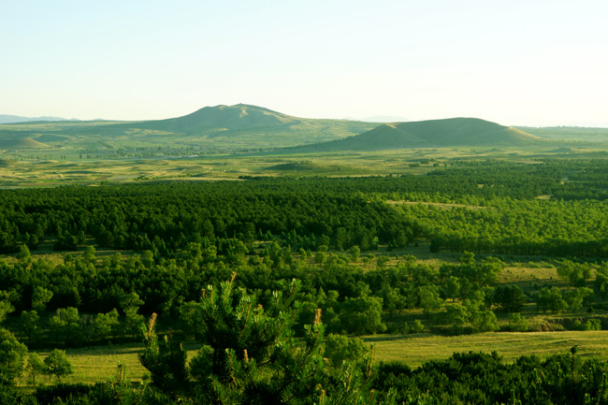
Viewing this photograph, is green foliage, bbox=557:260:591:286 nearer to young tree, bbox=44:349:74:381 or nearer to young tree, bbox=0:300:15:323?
young tree, bbox=44:349:74:381

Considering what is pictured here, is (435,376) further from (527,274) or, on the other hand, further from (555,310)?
(527,274)

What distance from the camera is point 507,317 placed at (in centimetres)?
4203

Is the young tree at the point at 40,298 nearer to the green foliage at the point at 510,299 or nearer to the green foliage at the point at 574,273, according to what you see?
the green foliage at the point at 510,299

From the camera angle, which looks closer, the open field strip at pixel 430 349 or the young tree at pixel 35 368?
the young tree at pixel 35 368

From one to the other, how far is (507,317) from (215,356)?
35.7 meters

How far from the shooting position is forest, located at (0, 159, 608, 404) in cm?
1224

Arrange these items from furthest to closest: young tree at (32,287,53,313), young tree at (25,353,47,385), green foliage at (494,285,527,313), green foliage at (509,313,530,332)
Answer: green foliage at (494,285,527,313)
young tree at (32,287,53,313)
green foliage at (509,313,530,332)
young tree at (25,353,47,385)

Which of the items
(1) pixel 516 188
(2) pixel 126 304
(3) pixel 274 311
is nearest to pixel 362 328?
(2) pixel 126 304

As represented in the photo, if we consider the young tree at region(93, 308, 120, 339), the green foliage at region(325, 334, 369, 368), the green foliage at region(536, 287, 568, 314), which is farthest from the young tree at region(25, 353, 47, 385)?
the green foliage at region(536, 287, 568, 314)

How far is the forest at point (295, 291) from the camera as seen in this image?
1224cm

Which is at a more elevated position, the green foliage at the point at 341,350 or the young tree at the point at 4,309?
the green foliage at the point at 341,350

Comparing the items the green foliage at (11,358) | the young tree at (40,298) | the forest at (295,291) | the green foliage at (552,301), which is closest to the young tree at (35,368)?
the forest at (295,291)

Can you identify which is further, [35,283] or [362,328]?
[35,283]

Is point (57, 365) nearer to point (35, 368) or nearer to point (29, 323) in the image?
point (35, 368)
